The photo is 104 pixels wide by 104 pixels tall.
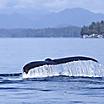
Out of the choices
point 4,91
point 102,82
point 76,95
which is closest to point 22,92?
point 4,91

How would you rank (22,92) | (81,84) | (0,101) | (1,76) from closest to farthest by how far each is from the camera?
(0,101), (22,92), (81,84), (1,76)

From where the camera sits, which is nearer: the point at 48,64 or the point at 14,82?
the point at 48,64

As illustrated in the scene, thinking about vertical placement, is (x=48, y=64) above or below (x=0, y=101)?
above

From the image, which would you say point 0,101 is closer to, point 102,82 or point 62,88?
point 62,88

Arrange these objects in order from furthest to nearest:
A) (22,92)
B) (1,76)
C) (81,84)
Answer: (1,76) < (81,84) < (22,92)

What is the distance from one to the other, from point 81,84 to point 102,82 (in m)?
1.34

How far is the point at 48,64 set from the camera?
29562 mm

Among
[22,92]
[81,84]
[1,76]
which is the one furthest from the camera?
[1,76]

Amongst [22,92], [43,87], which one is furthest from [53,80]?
[22,92]

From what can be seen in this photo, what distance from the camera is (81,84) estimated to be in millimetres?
31125

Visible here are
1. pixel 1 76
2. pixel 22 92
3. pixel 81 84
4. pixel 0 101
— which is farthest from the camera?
pixel 1 76

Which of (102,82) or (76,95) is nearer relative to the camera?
(76,95)

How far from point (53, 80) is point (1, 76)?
4537 mm

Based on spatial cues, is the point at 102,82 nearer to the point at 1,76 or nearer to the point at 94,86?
the point at 94,86
